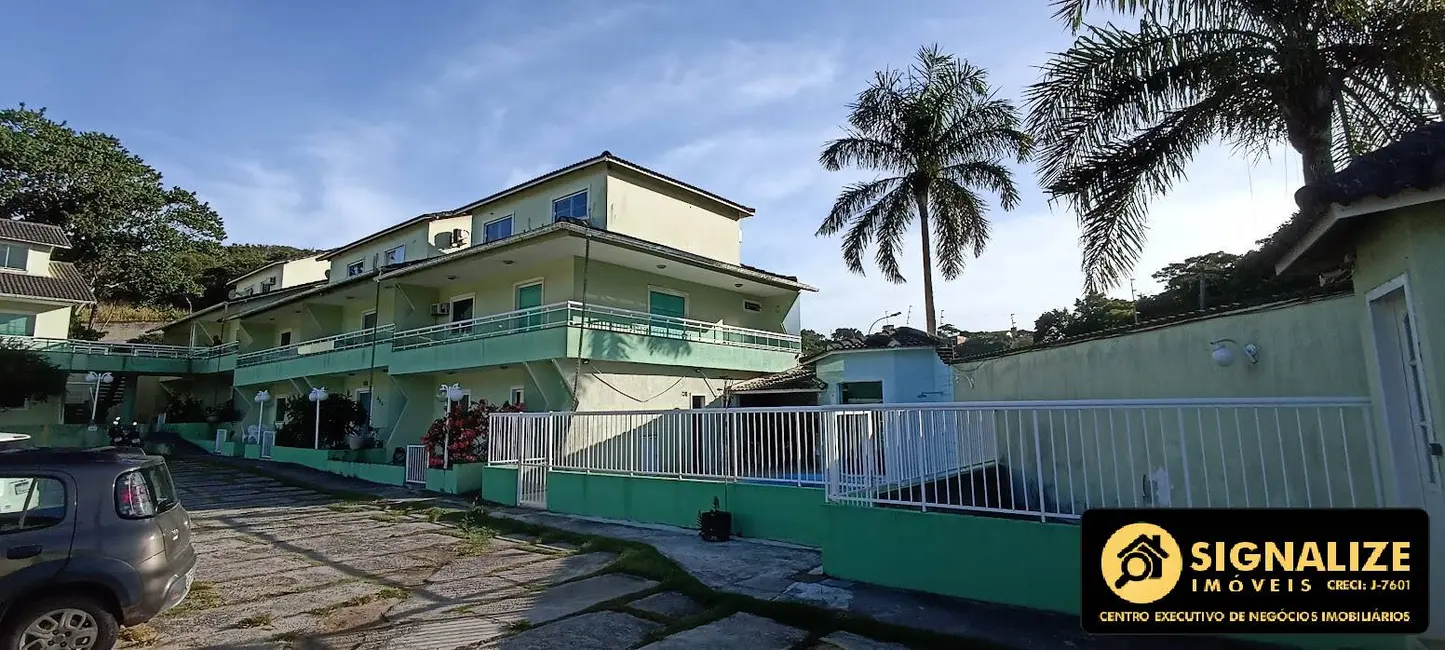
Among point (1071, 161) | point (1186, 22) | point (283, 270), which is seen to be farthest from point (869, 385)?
point (283, 270)

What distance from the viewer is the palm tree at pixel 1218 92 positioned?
26.0 feet

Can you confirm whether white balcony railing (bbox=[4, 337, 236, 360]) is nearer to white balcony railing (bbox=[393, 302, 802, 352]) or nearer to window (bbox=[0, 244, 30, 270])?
window (bbox=[0, 244, 30, 270])

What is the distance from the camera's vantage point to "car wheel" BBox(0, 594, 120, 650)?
4496mm

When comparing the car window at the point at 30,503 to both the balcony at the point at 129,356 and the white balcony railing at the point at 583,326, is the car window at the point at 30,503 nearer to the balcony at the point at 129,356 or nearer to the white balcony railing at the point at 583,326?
the white balcony railing at the point at 583,326

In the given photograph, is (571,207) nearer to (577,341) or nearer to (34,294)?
(577,341)

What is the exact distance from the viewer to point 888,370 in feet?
56.0

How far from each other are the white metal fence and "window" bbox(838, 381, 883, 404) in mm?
8268

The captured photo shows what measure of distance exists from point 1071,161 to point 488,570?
9.66 m

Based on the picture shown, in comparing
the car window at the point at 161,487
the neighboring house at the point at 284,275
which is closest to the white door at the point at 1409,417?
the car window at the point at 161,487

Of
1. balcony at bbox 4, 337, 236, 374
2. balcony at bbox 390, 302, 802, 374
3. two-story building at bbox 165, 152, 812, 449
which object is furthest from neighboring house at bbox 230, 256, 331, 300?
balcony at bbox 390, 302, 802, 374

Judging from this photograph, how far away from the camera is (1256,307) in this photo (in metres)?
5.90

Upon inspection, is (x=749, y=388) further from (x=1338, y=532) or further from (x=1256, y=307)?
(x=1338, y=532)

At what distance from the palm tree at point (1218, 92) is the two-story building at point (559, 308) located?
10319mm

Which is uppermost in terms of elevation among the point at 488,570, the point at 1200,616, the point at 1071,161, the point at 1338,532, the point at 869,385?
the point at 1071,161
